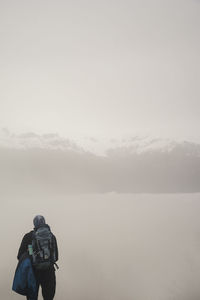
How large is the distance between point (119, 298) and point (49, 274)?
3.81 meters

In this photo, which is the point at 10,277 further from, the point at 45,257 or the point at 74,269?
the point at 45,257

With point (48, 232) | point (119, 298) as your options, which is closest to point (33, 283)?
point (48, 232)

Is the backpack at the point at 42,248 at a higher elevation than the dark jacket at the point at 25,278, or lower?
higher

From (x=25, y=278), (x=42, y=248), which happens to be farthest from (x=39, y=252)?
(x=25, y=278)

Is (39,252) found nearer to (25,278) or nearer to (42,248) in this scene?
(42,248)

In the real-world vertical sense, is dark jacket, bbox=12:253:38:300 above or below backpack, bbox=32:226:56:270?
below

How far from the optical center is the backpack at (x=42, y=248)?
3.99 metres

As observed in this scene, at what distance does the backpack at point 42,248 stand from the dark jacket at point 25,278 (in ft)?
0.32

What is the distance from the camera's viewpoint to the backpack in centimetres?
399

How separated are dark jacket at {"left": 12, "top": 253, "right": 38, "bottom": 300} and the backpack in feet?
0.32

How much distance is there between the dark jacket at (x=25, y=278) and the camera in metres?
3.99

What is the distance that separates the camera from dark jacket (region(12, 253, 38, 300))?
3.99m

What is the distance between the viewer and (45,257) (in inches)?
158

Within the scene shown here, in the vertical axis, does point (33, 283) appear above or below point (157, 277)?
below
